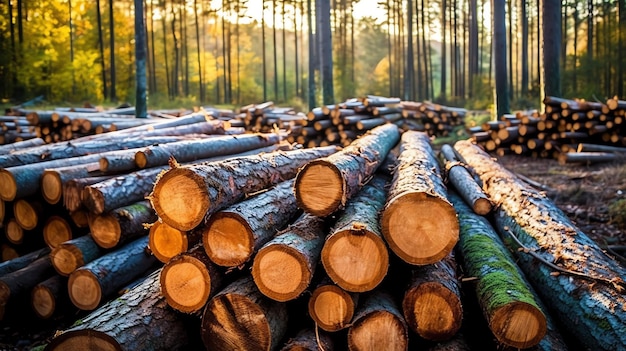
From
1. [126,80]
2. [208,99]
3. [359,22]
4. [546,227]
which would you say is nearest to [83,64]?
[126,80]

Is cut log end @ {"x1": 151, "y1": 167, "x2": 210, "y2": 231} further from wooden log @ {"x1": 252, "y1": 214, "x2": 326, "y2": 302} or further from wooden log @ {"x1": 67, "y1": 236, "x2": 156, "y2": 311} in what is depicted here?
wooden log @ {"x1": 67, "y1": 236, "x2": 156, "y2": 311}

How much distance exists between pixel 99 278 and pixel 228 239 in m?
1.75

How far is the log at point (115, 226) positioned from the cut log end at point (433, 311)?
9.29 feet

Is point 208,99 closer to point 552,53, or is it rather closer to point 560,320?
point 552,53

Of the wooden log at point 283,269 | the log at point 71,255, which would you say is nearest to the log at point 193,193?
the wooden log at point 283,269

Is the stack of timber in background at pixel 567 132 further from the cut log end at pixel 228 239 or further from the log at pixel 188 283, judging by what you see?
the log at pixel 188 283

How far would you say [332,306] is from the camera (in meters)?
2.97

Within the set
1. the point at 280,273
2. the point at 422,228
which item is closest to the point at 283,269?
the point at 280,273

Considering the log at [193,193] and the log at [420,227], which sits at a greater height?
the log at [193,193]

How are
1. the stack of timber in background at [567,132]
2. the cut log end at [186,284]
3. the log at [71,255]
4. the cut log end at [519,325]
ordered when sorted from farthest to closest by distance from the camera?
the stack of timber in background at [567,132], the log at [71,255], the cut log end at [186,284], the cut log end at [519,325]

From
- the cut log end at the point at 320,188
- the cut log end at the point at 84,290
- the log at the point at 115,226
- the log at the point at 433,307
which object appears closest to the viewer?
the log at the point at 433,307

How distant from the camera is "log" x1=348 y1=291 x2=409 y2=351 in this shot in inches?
114

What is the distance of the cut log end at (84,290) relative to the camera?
168 inches

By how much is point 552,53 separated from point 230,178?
12.2 meters
